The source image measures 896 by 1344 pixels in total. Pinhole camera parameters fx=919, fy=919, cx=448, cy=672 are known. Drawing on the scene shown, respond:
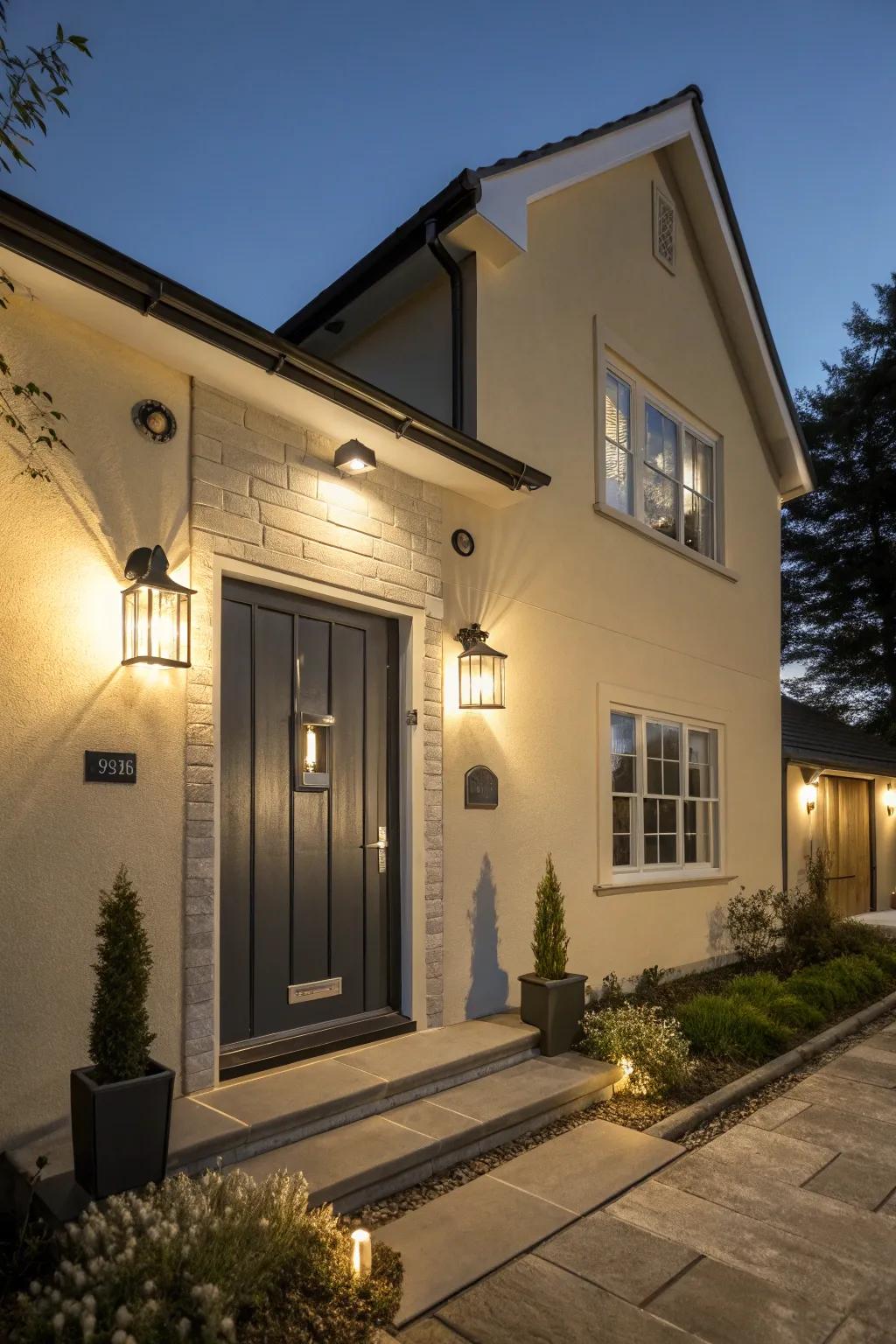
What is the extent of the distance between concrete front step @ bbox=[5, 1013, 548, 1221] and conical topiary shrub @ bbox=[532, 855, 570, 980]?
40 centimetres

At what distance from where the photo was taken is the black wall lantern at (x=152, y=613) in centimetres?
438

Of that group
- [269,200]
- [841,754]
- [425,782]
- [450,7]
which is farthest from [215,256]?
→ [425,782]

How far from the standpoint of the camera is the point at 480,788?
646cm

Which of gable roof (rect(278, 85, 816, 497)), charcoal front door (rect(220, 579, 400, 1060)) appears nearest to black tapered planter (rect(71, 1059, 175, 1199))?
charcoal front door (rect(220, 579, 400, 1060))

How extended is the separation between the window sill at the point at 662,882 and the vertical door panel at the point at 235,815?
11.3ft

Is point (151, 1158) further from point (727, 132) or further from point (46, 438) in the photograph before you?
point (727, 132)

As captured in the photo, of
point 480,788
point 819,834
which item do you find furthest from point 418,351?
point 819,834

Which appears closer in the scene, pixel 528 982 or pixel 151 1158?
pixel 151 1158

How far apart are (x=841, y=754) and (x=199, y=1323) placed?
1351 centimetres

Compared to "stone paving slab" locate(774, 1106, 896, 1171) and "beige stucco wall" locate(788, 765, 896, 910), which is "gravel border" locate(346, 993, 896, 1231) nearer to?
"stone paving slab" locate(774, 1106, 896, 1171)

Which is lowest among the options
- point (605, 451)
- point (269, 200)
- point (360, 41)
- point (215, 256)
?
point (605, 451)

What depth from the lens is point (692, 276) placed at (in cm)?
1014

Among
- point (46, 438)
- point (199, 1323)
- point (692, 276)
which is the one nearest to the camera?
point (199, 1323)

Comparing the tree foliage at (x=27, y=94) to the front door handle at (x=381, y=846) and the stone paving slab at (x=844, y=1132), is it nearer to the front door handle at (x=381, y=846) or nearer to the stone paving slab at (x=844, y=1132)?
the front door handle at (x=381, y=846)
